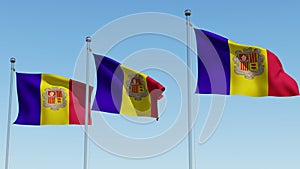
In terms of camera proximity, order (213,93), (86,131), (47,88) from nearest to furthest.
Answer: (213,93) → (86,131) → (47,88)

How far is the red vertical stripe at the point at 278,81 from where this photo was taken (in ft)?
49.3

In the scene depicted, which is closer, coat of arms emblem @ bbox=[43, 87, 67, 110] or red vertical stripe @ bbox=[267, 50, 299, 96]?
red vertical stripe @ bbox=[267, 50, 299, 96]

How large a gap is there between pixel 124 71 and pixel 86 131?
3153 mm

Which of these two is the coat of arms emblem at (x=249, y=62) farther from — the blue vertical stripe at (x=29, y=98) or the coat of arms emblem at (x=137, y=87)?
the blue vertical stripe at (x=29, y=98)

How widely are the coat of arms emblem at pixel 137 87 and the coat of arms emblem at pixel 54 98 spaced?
314 cm

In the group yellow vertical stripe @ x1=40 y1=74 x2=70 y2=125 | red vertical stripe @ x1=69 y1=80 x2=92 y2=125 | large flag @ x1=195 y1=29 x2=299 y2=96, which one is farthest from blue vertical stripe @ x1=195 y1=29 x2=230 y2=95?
yellow vertical stripe @ x1=40 y1=74 x2=70 y2=125

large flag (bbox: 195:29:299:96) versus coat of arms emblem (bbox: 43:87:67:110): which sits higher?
large flag (bbox: 195:29:299:96)

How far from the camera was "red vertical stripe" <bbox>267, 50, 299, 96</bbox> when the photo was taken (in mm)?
15029

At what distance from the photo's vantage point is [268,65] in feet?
50.6

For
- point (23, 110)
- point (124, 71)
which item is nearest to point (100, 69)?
point (124, 71)

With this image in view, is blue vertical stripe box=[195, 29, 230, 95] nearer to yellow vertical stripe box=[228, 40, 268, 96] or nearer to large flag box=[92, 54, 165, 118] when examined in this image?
yellow vertical stripe box=[228, 40, 268, 96]

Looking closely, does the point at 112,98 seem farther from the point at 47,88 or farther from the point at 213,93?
the point at 213,93

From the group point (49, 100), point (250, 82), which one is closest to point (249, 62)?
point (250, 82)

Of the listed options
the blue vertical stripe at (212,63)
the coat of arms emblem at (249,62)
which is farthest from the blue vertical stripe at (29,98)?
the coat of arms emblem at (249,62)
